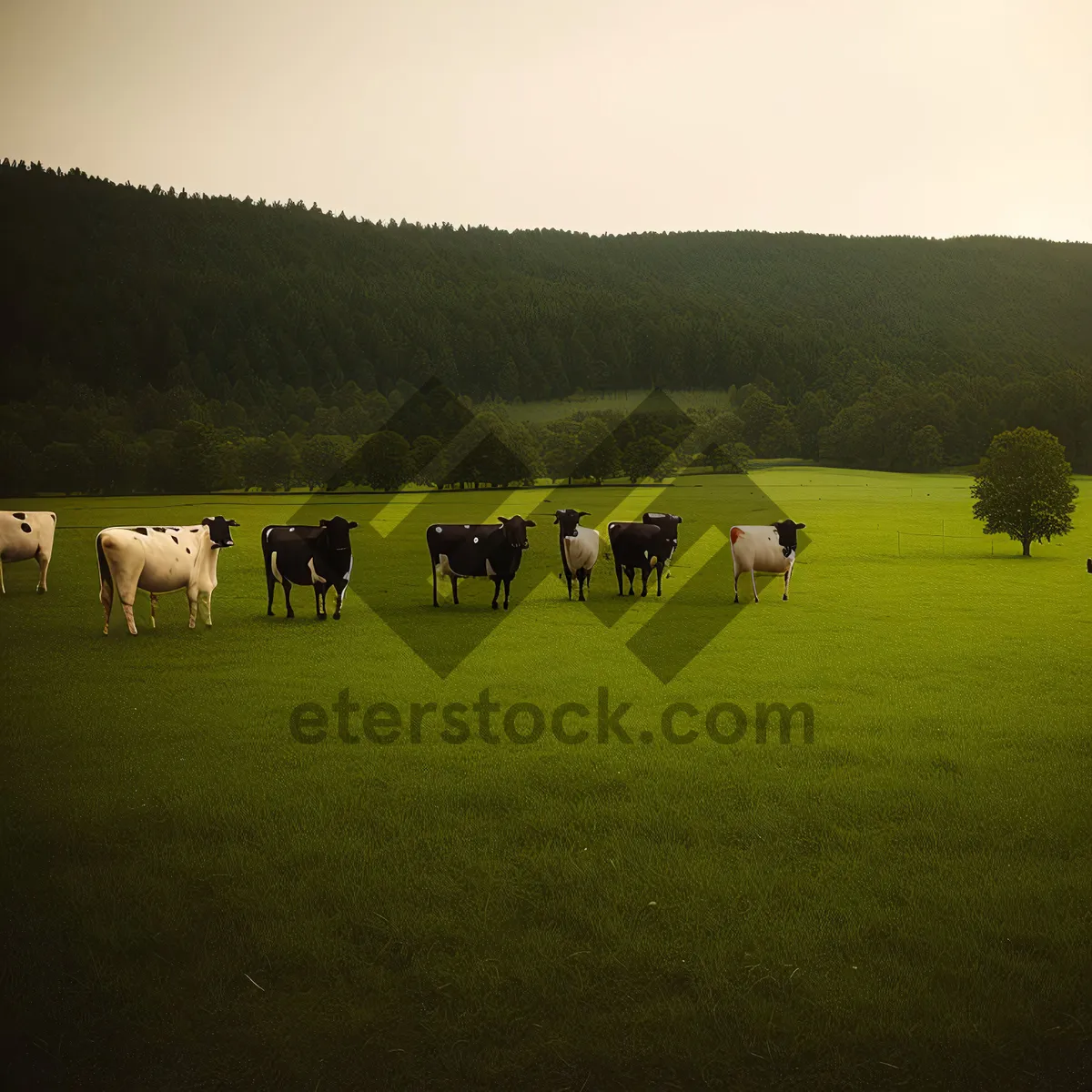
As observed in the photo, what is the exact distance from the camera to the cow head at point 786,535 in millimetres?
20312

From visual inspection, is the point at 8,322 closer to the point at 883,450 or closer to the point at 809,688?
the point at 883,450

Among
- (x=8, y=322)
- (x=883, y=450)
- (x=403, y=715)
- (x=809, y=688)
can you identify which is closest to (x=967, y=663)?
(x=809, y=688)

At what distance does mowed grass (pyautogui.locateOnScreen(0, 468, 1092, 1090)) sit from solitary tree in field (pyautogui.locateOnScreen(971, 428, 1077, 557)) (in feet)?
64.9

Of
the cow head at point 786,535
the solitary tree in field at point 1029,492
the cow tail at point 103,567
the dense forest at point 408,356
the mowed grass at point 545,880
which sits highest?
the dense forest at point 408,356

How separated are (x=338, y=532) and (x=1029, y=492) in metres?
25.9

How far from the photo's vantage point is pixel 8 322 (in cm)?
12512

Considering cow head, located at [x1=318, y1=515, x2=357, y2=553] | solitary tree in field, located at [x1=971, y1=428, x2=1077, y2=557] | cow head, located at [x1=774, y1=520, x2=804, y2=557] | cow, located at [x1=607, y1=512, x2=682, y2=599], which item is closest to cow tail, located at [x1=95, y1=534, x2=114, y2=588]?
cow head, located at [x1=318, y1=515, x2=357, y2=553]

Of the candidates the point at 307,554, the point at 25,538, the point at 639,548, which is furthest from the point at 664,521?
the point at 25,538

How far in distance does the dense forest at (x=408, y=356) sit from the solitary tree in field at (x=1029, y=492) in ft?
172

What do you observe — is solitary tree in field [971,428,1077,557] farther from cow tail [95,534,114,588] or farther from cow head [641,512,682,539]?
cow tail [95,534,114,588]

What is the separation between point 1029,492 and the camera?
31781mm

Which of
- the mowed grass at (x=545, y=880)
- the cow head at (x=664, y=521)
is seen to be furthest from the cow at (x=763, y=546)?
the mowed grass at (x=545, y=880)

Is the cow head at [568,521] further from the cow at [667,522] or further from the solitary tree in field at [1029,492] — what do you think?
the solitary tree in field at [1029,492]

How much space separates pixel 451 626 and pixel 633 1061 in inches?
518
